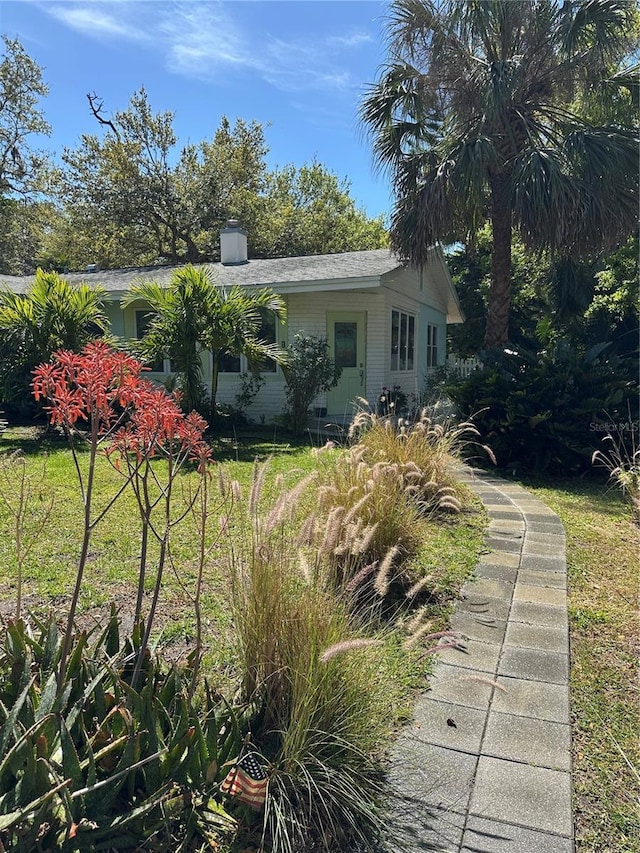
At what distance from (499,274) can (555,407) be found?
4018mm

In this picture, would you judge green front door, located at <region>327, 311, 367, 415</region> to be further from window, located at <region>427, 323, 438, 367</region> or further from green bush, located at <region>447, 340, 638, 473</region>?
window, located at <region>427, 323, 438, 367</region>

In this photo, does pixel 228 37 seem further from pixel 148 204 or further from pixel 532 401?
pixel 148 204

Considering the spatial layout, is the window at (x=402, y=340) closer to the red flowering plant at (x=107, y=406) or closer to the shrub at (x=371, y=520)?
the shrub at (x=371, y=520)

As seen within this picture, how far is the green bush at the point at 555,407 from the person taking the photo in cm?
798

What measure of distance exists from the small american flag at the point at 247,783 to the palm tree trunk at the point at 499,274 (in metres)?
9.82

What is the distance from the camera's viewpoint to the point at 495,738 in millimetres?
2322

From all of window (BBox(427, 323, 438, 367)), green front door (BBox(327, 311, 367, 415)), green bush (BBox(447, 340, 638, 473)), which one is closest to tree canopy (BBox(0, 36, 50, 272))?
window (BBox(427, 323, 438, 367))

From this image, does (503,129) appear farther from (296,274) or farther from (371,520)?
(371,520)

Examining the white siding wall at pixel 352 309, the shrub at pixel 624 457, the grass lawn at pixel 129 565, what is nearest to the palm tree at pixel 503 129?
the white siding wall at pixel 352 309

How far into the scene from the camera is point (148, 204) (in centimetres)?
2427

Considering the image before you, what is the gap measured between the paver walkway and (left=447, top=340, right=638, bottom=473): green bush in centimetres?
453

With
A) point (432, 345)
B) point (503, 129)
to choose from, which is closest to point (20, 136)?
point (432, 345)

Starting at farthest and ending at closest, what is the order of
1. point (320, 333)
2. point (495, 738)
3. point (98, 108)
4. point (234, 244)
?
point (98, 108) → point (234, 244) → point (320, 333) → point (495, 738)

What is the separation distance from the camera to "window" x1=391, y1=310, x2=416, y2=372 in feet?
47.0
